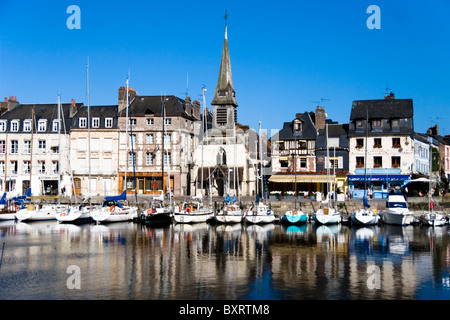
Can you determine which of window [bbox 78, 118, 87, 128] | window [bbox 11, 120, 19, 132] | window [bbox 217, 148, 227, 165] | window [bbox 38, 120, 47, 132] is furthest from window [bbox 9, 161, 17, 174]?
window [bbox 217, 148, 227, 165]

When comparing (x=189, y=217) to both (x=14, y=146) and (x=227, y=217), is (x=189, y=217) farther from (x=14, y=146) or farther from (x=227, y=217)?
(x=14, y=146)

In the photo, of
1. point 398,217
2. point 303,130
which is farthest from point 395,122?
point 398,217

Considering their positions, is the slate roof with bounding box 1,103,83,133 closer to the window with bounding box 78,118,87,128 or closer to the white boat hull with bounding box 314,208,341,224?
the window with bounding box 78,118,87,128

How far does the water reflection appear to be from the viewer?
63.8ft

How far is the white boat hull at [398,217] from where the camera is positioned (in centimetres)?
4181

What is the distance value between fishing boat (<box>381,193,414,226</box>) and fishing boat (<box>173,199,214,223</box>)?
1514 centimetres

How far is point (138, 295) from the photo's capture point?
1873cm

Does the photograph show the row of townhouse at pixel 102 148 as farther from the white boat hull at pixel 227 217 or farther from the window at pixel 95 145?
the white boat hull at pixel 227 217

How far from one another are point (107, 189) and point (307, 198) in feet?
73.2

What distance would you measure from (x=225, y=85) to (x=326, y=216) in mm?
19941

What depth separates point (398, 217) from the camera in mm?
42031
